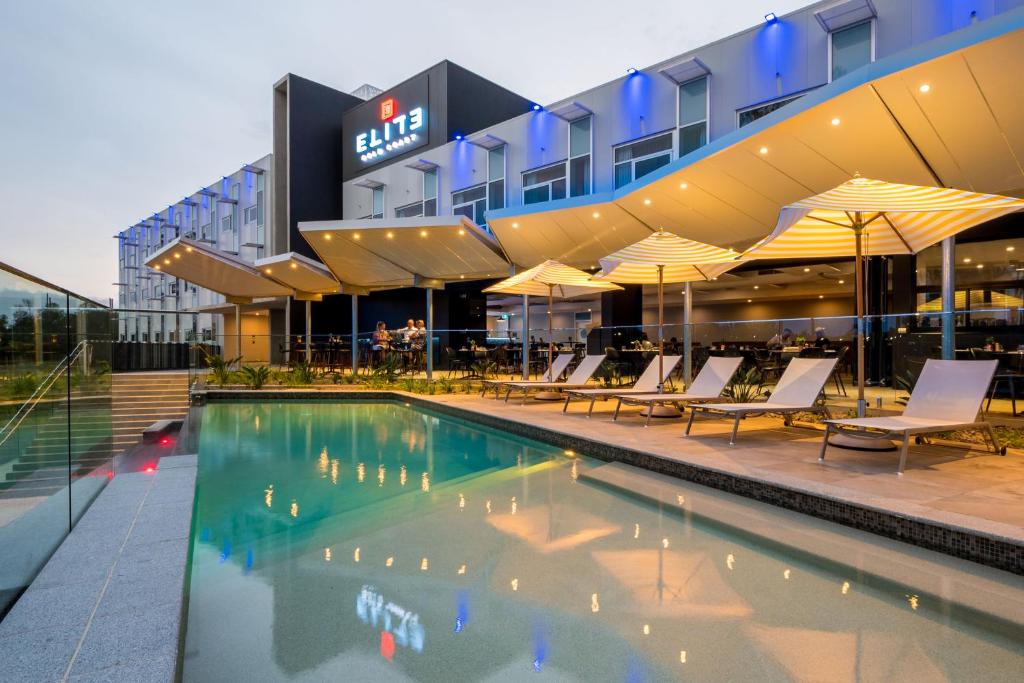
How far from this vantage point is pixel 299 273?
16719mm

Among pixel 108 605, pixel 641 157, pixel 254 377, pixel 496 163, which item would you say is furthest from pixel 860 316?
pixel 496 163

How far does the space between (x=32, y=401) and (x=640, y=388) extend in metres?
7.37

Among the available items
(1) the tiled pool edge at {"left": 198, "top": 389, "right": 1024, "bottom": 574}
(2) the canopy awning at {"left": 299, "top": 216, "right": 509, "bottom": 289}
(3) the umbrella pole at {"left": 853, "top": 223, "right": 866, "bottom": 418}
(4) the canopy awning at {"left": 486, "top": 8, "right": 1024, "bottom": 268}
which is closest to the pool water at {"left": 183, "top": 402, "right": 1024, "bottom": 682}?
(1) the tiled pool edge at {"left": 198, "top": 389, "right": 1024, "bottom": 574}

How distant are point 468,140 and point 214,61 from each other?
3505 centimetres

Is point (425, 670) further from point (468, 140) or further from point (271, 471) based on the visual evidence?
point (468, 140)

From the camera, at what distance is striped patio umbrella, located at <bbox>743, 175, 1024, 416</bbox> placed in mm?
4840

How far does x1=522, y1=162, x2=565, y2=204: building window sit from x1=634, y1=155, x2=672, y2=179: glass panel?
227 centimetres

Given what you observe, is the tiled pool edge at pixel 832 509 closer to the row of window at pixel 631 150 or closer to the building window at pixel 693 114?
the row of window at pixel 631 150

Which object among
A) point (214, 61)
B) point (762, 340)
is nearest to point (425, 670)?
point (762, 340)

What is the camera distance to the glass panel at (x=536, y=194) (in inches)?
657

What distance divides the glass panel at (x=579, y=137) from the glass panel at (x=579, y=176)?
189 millimetres

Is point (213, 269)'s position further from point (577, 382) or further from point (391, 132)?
point (577, 382)

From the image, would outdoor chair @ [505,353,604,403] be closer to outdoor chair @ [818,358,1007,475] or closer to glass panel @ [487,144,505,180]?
outdoor chair @ [818,358,1007,475]

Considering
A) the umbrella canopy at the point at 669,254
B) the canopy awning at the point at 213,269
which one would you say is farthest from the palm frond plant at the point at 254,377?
the umbrella canopy at the point at 669,254
